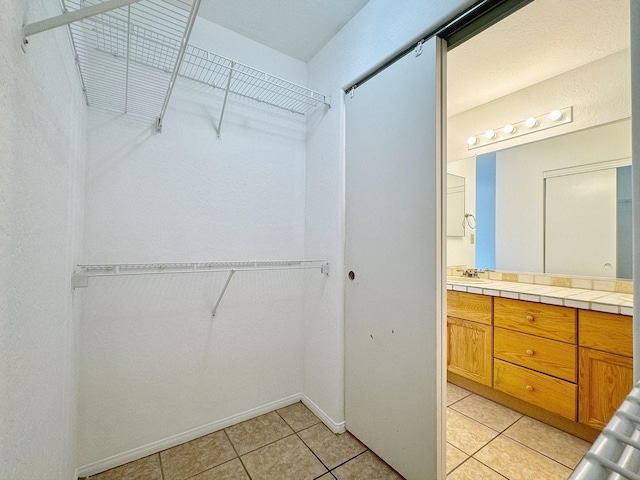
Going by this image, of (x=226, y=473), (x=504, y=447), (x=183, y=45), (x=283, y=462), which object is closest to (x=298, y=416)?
(x=283, y=462)

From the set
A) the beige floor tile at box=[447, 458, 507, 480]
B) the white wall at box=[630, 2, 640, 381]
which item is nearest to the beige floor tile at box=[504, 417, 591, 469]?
the beige floor tile at box=[447, 458, 507, 480]

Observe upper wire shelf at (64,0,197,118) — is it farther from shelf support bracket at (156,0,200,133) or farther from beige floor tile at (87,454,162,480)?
beige floor tile at (87,454,162,480)

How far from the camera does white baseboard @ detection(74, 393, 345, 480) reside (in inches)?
55.0

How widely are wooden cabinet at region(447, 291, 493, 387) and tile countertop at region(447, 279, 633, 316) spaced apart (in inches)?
2.8

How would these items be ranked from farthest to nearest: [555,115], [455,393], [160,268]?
[455,393]
[555,115]
[160,268]

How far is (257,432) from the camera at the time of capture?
1704mm

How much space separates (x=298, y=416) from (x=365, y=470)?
23.6 inches

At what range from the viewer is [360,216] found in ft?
5.39

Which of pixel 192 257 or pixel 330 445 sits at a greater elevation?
pixel 192 257

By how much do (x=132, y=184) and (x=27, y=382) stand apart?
3.67 feet

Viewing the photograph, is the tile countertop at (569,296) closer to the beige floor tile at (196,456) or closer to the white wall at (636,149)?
the white wall at (636,149)

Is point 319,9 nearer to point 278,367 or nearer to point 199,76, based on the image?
point 199,76

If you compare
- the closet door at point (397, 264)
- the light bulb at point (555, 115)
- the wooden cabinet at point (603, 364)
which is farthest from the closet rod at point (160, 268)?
the light bulb at point (555, 115)

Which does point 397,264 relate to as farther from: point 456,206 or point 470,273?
point 456,206
